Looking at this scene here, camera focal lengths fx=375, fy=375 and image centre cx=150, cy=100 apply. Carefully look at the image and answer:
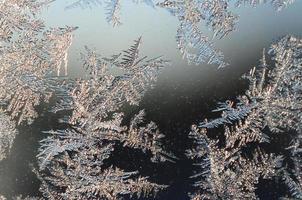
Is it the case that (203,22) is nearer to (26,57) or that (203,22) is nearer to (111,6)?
(111,6)

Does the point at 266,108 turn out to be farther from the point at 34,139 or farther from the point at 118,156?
the point at 34,139

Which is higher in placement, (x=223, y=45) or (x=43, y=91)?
(x=223, y=45)

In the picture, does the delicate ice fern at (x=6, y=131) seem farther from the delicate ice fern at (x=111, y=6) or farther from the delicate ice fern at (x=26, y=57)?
the delicate ice fern at (x=111, y=6)

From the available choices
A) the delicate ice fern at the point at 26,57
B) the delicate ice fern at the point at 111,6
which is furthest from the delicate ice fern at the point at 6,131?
the delicate ice fern at the point at 111,6

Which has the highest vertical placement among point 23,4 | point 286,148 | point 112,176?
point 23,4

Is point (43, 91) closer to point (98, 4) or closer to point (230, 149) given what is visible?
point (98, 4)

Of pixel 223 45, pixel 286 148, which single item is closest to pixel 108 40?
pixel 223 45
